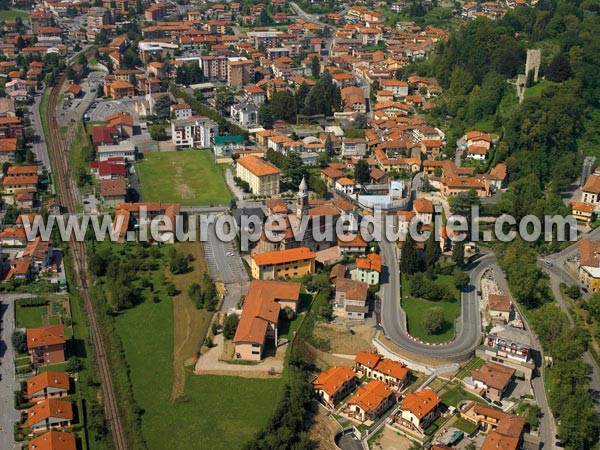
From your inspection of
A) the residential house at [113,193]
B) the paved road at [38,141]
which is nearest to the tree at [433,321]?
the residential house at [113,193]

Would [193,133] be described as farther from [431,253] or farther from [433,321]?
[433,321]

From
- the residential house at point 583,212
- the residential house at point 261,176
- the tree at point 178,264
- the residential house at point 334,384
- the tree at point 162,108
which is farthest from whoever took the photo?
the tree at point 162,108

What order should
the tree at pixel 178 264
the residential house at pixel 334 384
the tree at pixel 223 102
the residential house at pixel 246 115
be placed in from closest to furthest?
1. the residential house at pixel 334 384
2. the tree at pixel 178 264
3. the residential house at pixel 246 115
4. the tree at pixel 223 102

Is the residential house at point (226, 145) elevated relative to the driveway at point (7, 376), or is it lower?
elevated

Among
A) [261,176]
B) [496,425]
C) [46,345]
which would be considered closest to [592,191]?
[261,176]

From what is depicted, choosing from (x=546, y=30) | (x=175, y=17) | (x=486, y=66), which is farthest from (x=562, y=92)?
(x=175, y=17)

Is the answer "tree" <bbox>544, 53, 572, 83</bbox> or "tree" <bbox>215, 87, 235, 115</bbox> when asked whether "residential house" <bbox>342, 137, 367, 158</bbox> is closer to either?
"tree" <bbox>215, 87, 235, 115</bbox>

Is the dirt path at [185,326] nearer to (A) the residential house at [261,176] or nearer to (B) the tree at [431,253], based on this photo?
(A) the residential house at [261,176]
